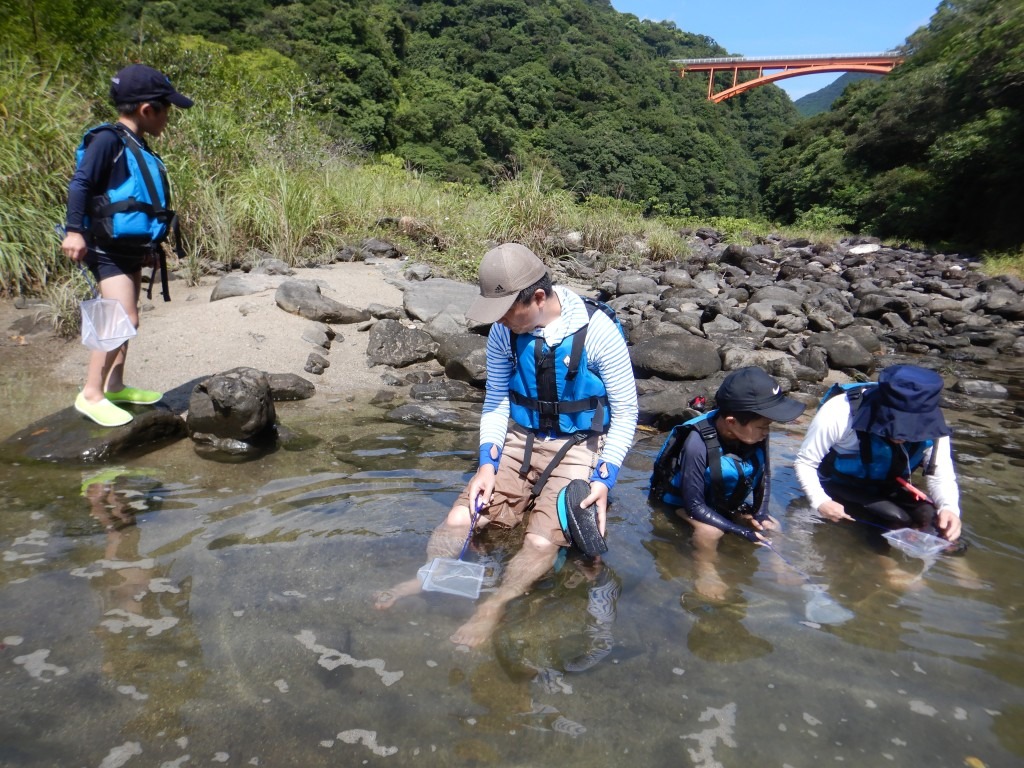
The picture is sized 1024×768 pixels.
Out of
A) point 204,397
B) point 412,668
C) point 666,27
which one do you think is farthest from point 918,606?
point 666,27

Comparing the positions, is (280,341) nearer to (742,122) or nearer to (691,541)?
(691,541)

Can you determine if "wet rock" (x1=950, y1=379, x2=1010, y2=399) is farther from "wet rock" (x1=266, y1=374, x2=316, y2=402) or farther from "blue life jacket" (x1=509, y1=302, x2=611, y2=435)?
"wet rock" (x1=266, y1=374, x2=316, y2=402)

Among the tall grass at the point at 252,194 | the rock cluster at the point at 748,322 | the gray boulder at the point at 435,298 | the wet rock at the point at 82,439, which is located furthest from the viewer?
the gray boulder at the point at 435,298

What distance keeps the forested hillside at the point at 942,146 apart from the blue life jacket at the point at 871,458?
21504mm

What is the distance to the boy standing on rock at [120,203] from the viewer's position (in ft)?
13.2

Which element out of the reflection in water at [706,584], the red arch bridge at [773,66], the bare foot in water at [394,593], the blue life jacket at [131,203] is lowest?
the reflection in water at [706,584]

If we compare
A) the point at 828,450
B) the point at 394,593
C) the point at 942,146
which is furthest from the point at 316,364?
the point at 942,146

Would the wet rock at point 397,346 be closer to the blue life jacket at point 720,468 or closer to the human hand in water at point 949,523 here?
the blue life jacket at point 720,468

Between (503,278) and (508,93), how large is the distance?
1878 inches

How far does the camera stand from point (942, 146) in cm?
2459

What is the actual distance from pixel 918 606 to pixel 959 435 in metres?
3.58

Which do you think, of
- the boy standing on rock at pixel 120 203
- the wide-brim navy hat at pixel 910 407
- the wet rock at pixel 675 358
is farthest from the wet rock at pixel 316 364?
the wide-brim navy hat at pixel 910 407

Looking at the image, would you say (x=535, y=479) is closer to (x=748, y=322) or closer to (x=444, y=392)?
(x=444, y=392)

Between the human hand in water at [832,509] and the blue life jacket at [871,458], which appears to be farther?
the blue life jacket at [871,458]
